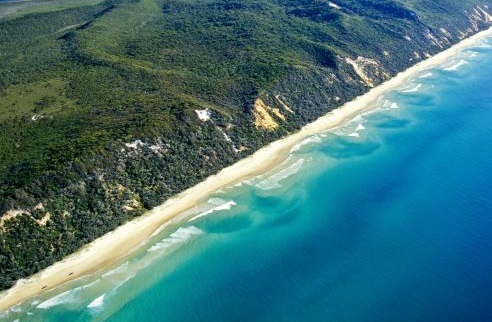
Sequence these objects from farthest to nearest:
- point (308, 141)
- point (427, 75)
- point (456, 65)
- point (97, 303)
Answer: point (456, 65)
point (427, 75)
point (308, 141)
point (97, 303)

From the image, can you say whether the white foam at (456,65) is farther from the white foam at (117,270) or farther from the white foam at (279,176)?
the white foam at (117,270)

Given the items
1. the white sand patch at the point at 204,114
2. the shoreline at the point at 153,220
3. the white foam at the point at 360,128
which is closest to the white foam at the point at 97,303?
the shoreline at the point at 153,220

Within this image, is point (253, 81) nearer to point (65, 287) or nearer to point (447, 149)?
point (447, 149)

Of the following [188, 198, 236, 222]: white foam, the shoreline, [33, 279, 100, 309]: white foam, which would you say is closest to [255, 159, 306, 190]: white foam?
the shoreline

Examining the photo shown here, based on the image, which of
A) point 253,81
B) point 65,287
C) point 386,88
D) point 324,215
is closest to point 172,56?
point 253,81

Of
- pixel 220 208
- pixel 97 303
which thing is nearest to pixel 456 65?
pixel 220 208

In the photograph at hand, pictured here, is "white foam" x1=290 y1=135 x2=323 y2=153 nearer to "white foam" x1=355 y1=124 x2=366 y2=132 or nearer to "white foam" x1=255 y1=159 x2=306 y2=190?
"white foam" x1=255 y1=159 x2=306 y2=190

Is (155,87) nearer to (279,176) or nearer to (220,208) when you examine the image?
(279,176)

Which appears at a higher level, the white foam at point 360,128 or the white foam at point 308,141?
the white foam at point 308,141
